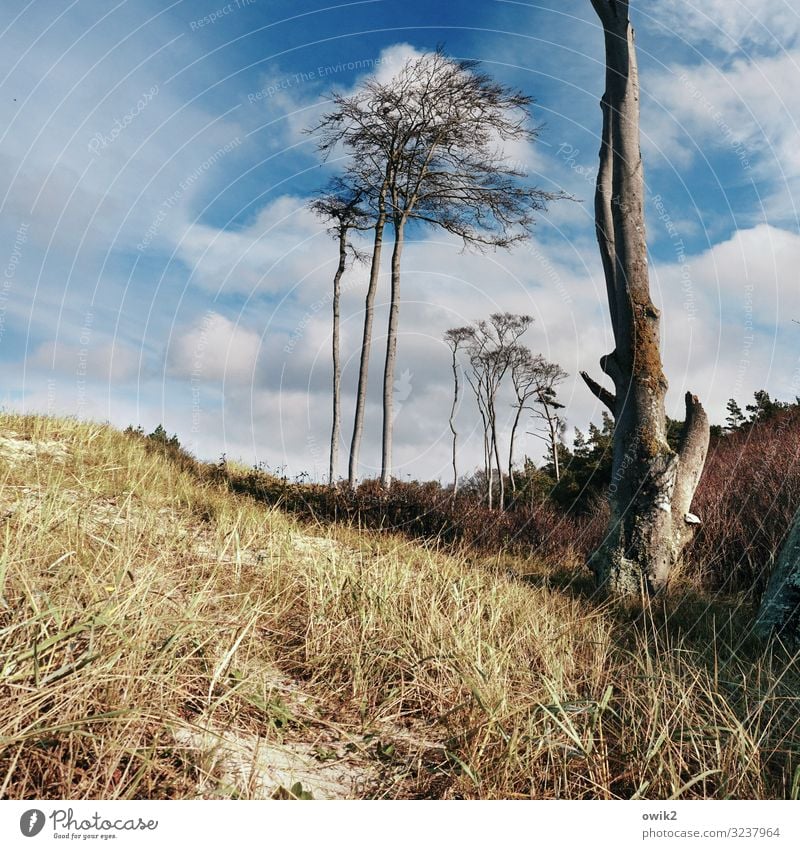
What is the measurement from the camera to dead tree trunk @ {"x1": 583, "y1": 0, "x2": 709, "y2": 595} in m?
6.15

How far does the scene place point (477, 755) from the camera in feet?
7.72

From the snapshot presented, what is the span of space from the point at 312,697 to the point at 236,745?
617 mm

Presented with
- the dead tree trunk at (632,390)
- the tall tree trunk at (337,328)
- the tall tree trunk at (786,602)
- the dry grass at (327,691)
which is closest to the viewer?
the dry grass at (327,691)

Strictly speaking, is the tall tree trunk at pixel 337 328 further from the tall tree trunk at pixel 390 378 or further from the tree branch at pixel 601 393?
the tree branch at pixel 601 393

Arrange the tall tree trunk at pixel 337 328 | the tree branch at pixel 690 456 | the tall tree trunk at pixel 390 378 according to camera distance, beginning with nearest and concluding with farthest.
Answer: the tree branch at pixel 690 456
the tall tree trunk at pixel 390 378
the tall tree trunk at pixel 337 328

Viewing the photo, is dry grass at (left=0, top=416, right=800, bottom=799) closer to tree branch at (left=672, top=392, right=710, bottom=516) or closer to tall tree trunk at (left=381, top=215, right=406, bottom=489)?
tree branch at (left=672, top=392, right=710, bottom=516)

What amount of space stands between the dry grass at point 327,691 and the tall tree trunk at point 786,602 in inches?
12.0

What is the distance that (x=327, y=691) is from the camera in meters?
3.00

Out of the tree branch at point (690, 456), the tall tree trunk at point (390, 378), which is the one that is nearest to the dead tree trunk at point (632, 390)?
the tree branch at point (690, 456)

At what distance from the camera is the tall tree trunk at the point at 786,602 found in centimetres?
447

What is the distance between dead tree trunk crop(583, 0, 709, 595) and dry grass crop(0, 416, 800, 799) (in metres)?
1.84
